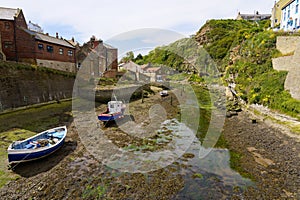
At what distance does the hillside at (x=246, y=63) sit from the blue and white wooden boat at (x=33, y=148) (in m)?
17.8

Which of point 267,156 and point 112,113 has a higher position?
point 112,113

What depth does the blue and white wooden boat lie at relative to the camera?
28.3 feet

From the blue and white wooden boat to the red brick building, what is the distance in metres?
15.5

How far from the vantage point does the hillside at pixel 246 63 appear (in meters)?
17.8

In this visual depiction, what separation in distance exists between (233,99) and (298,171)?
17.0m

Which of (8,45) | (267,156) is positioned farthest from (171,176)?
(8,45)

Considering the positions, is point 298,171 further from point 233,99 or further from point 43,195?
point 233,99

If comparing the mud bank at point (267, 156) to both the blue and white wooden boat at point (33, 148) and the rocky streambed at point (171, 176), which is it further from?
the blue and white wooden boat at point (33, 148)

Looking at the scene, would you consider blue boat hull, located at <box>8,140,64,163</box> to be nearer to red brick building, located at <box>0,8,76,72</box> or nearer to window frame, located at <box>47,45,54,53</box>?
red brick building, located at <box>0,8,76,72</box>

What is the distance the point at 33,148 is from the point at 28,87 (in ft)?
39.6

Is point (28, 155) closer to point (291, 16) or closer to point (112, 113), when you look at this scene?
point (112, 113)

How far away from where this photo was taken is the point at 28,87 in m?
18.6

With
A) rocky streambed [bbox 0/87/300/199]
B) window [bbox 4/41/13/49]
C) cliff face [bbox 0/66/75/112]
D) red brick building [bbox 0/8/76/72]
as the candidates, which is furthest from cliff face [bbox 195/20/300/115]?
window [bbox 4/41/13/49]

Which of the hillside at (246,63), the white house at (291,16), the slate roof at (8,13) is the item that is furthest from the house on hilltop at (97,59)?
the white house at (291,16)
